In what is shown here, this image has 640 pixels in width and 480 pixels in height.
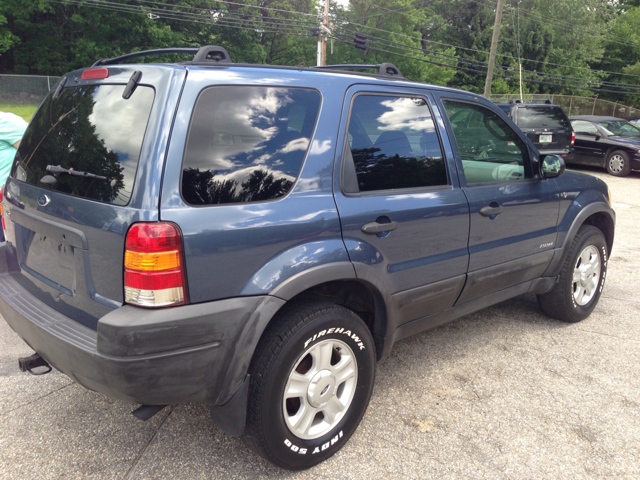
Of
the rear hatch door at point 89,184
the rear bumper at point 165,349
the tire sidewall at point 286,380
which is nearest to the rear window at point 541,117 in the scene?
the tire sidewall at point 286,380

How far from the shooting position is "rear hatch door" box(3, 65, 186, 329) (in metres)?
1.97

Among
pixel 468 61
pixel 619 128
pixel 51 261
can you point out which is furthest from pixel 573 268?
pixel 468 61

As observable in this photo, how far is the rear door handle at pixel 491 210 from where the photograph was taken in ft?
10.3

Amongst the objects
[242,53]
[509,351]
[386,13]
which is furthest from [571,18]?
[509,351]

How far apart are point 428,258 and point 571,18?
5342cm

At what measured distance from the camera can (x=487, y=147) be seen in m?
3.48

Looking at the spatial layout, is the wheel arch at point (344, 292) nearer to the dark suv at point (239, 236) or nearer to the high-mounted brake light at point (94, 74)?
the dark suv at point (239, 236)

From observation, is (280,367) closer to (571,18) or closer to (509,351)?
(509,351)

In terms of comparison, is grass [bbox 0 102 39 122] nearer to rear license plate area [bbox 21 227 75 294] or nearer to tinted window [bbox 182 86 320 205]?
rear license plate area [bbox 21 227 75 294]

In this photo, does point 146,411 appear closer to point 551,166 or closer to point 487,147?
point 487,147

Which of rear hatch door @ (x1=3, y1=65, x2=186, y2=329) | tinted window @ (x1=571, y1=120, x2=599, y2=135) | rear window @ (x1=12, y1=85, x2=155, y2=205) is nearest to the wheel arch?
rear hatch door @ (x1=3, y1=65, x2=186, y2=329)

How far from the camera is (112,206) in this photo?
6.57ft

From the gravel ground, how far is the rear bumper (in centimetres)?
60

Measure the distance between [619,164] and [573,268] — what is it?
1205cm
